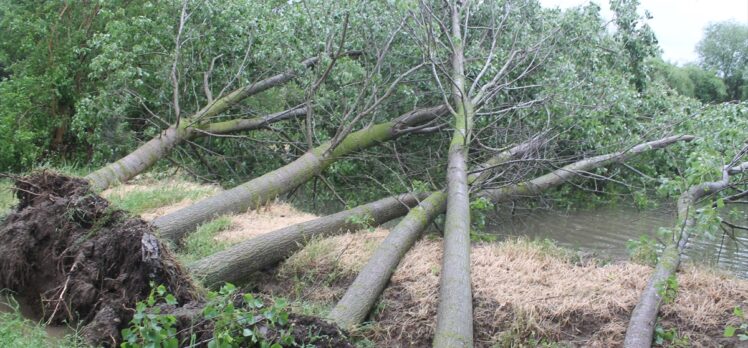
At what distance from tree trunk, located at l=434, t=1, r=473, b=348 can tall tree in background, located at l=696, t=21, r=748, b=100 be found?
94.1 feet

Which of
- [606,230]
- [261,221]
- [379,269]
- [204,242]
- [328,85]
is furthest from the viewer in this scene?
[328,85]

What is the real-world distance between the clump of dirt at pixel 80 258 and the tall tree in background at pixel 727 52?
33.4 meters

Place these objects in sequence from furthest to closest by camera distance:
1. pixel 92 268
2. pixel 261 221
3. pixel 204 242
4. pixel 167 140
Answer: pixel 167 140
pixel 261 221
pixel 204 242
pixel 92 268

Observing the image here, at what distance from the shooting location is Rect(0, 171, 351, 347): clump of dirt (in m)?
4.32

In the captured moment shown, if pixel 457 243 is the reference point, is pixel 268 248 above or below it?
below

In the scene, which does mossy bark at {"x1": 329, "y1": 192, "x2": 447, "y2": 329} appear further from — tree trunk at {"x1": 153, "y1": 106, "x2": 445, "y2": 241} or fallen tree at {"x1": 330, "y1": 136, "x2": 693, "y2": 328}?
tree trunk at {"x1": 153, "y1": 106, "x2": 445, "y2": 241}

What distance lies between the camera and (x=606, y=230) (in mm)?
10641

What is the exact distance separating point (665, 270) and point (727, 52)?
3605cm

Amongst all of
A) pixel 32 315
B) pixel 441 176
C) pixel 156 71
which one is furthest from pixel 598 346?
pixel 156 71

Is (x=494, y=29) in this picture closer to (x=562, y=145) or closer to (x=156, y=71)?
(x=562, y=145)

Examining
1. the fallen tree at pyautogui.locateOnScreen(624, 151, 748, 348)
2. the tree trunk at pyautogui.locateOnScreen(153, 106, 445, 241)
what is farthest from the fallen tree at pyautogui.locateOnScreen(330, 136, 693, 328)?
the fallen tree at pyautogui.locateOnScreen(624, 151, 748, 348)

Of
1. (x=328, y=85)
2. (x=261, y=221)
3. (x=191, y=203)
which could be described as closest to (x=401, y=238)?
(x=261, y=221)

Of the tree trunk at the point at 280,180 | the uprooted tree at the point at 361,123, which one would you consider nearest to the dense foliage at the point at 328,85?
the uprooted tree at the point at 361,123

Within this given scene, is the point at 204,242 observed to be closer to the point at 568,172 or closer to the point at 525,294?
the point at 525,294
